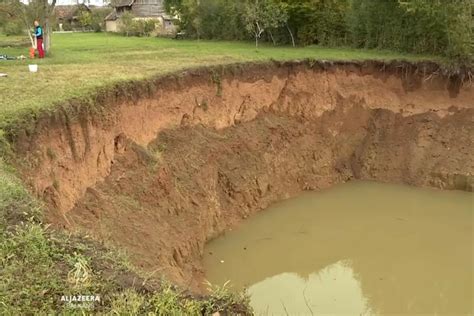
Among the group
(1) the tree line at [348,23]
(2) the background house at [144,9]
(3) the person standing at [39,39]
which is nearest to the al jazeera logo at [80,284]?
(3) the person standing at [39,39]

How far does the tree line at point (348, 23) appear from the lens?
16.2 metres

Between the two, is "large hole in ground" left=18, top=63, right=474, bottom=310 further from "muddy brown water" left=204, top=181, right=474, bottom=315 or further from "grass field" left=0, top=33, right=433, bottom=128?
"grass field" left=0, top=33, right=433, bottom=128

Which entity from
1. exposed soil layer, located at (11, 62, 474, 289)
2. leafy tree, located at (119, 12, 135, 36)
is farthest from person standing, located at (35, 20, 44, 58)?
leafy tree, located at (119, 12, 135, 36)

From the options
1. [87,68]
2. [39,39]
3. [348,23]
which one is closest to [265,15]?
[348,23]

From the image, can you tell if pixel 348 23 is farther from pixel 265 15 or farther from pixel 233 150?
pixel 233 150

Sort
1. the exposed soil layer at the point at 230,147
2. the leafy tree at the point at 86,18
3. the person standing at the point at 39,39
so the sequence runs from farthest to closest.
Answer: the leafy tree at the point at 86,18 → the person standing at the point at 39,39 → the exposed soil layer at the point at 230,147

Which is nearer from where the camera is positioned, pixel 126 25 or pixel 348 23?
pixel 348 23

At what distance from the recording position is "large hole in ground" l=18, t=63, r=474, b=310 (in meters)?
8.78

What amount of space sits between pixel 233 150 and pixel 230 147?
113mm

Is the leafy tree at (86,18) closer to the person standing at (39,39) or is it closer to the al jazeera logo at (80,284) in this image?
the person standing at (39,39)

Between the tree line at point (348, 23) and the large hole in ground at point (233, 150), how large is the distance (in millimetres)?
1679

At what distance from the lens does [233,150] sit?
13.4 meters

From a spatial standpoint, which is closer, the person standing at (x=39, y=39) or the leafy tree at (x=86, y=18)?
the person standing at (x=39, y=39)

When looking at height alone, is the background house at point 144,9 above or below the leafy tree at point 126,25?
above
